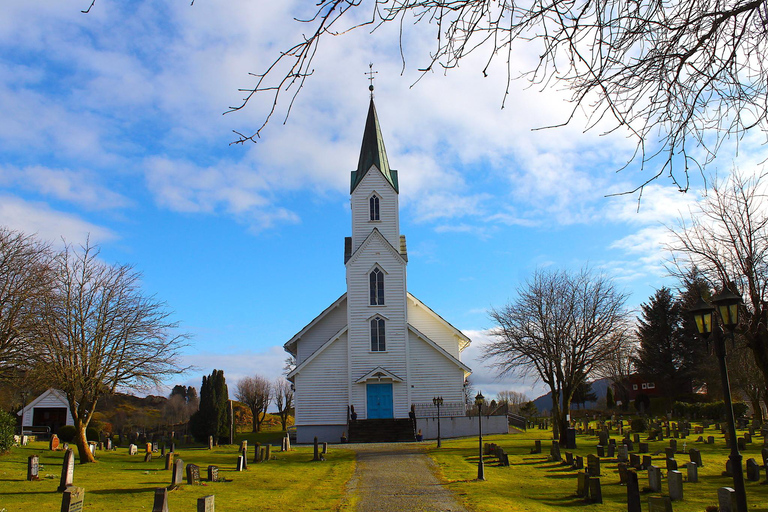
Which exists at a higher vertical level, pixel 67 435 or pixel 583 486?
pixel 583 486

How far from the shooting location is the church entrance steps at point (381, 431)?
3284 cm

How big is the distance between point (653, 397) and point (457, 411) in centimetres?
3600

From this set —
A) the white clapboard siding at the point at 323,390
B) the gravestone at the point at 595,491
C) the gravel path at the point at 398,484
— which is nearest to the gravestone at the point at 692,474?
the gravestone at the point at 595,491

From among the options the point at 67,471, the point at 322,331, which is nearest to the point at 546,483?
the point at 67,471

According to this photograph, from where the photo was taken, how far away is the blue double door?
114 feet

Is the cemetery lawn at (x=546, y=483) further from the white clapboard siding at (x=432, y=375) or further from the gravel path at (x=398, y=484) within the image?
the white clapboard siding at (x=432, y=375)

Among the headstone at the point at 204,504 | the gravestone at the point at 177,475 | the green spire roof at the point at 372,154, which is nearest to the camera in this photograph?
the headstone at the point at 204,504

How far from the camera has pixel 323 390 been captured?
34.9 metres

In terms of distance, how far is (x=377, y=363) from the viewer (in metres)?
35.5

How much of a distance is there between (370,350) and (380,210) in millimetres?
9364

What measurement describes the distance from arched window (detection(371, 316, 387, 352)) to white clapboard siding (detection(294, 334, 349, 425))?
5.98 feet

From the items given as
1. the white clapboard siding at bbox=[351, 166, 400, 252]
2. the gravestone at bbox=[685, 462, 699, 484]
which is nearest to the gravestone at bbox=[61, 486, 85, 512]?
the gravestone at bbox=[685, 462, 699, 484]

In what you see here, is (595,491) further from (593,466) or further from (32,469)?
(32,469)

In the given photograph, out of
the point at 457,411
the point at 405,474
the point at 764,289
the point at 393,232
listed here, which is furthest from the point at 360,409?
the point at 764,289
